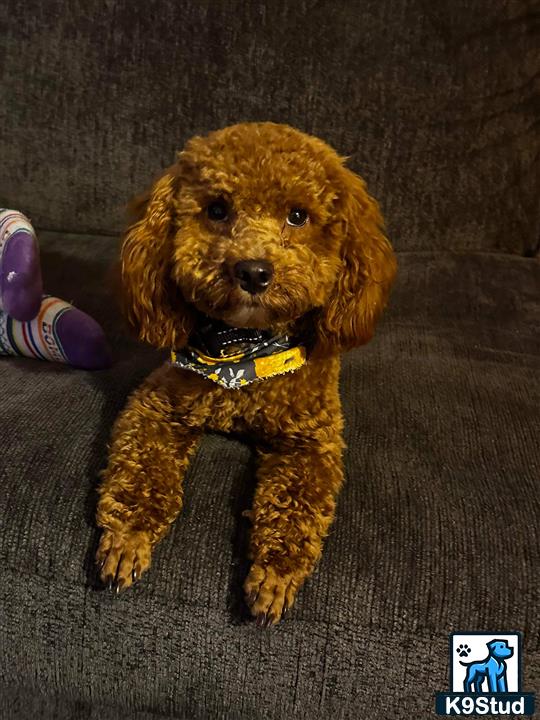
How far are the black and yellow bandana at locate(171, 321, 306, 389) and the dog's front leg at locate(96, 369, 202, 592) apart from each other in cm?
8

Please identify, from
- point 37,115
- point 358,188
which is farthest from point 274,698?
point 37,115

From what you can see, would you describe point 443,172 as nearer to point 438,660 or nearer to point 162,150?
point 162,150

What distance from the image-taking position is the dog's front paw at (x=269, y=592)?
76 cm

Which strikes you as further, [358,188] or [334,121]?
[334,121]

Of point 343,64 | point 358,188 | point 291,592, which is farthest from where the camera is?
point 343,64

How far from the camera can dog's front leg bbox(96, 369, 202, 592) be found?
80cm

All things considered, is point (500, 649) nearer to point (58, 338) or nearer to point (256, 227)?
point (256, 227)

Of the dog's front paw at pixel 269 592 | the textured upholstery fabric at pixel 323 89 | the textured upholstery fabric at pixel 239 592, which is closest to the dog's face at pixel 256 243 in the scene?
the textured upholstery fabric at pixel 239 592

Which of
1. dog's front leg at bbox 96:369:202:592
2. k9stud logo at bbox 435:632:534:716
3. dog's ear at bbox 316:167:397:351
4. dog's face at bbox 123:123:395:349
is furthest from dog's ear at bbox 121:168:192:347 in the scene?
k9stud logo at bbox 435:632:534:716

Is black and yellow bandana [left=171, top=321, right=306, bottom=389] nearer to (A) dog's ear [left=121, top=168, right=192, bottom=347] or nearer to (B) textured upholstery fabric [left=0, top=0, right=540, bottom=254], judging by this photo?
(A) dog's ear [left=121, top=168, right=192, bottom=347]

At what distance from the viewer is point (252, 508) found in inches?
33.6

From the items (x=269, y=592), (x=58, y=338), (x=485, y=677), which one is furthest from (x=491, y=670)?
(x=58, y=338)

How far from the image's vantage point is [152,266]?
0.91 metres

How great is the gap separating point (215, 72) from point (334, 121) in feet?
1.08
